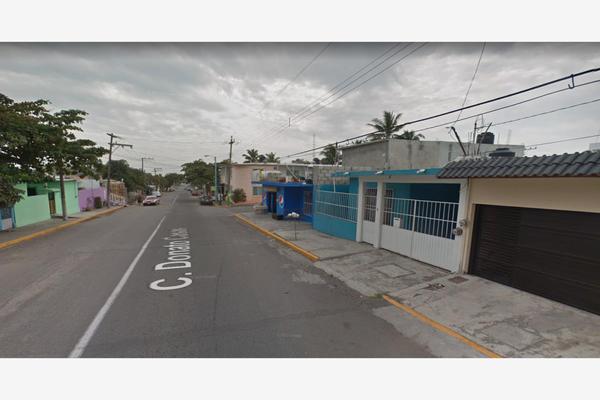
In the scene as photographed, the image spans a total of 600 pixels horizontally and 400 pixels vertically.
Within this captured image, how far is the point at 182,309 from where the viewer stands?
4301mm

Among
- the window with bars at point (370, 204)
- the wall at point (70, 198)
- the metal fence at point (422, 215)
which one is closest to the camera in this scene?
the metal fence at point (422, 215)

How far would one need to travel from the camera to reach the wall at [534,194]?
13.7 ft

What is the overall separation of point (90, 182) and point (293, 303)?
31072mm

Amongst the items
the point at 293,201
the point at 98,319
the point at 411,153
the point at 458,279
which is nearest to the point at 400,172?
the point at 458,279

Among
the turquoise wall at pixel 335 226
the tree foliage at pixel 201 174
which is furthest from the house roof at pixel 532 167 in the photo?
the tree foliage at pixel 201 174

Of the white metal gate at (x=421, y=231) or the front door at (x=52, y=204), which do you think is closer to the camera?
the white metal gate at (x=421, y=231)

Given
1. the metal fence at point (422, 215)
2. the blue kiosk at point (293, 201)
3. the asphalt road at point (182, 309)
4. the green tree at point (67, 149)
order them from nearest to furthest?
the asphalt road at point (182, 309) < the metal fence at point (422, 215) < the green tree at point (67, 149) < the blue kiosk at point (293, 201)

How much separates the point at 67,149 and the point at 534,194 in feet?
65.5

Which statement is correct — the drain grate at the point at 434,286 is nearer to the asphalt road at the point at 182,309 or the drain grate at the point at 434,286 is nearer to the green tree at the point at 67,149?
the asphalt road at the point at 182,309

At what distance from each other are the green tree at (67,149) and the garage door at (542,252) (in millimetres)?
16831

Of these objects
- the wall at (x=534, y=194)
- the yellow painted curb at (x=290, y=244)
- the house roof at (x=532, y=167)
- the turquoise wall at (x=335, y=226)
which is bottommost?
the yellow painted curb at (x=290, y=244)

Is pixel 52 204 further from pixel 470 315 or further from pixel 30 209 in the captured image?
pixel 470 315

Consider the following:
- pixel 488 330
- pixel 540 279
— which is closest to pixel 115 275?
pixel 488 330

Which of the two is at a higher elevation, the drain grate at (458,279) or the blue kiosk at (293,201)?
the blue kiosk at (293,201)
